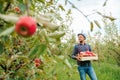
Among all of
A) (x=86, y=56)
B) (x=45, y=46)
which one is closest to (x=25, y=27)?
(x=45, y=46)

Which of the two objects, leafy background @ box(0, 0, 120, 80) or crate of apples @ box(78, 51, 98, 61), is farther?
crate of apples @ box(78, 51, 98, 61)

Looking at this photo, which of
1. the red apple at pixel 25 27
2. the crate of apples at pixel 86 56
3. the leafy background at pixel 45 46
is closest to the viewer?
the red apple at pixel 25 27

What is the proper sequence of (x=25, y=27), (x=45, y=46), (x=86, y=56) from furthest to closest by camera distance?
(x=86, y=56)
(x=45, y=46)
(x=25, y=27)

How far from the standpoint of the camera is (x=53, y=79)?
4066 millimetres

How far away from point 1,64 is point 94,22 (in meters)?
1.19

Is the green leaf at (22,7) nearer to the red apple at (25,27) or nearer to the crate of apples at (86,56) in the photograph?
the red apple at (25,27)

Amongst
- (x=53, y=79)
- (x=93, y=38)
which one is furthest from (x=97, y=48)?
(x=53, y=79)

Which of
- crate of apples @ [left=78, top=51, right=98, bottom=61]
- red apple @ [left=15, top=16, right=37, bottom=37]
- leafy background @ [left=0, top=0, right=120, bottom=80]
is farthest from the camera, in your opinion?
crate of apples @ [left=78, top=51, right=98, bottom=61]

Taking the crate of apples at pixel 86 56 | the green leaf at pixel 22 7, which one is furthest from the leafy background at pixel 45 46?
the crate of apples at pixel 86 56

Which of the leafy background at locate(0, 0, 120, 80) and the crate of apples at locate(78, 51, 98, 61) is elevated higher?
the leafy background at locate(0, 0, 120, 80)

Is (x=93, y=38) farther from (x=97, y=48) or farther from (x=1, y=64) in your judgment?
(x=1, y=64)

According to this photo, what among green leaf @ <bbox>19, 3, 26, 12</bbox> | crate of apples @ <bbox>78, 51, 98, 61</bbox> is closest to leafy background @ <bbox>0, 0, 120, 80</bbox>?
green leaf @ <bbox>19, 3, 26, 12</bbox>

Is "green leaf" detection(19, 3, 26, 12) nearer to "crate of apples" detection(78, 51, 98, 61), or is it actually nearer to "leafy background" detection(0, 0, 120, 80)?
"leafy background" detection(0, 0, 120, 80)

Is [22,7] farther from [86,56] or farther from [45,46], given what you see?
[86,56]
